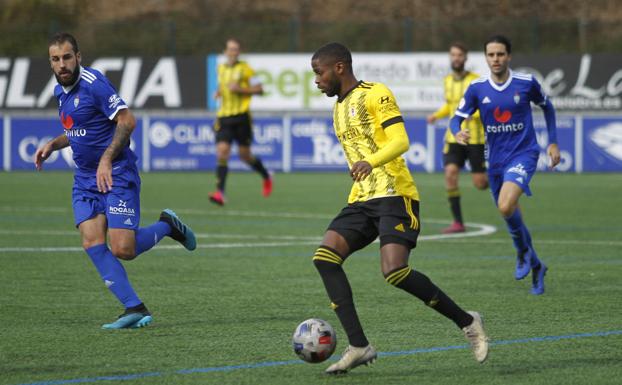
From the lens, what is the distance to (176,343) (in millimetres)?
7645

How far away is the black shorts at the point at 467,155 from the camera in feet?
50.1

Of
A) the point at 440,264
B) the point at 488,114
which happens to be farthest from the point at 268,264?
the point at 488,114

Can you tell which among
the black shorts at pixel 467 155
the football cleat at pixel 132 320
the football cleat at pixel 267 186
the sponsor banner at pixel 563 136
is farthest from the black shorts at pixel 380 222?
the sponsor banner at pixel 563 136

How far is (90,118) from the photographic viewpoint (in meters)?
8.52

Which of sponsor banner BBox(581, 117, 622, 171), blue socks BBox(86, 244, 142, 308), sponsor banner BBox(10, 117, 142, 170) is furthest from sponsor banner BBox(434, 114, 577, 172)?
blue socks BBox(86, 244, 142, 308)

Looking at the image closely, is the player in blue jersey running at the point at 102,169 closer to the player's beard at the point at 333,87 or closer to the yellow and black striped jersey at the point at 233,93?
the player's beard at the point at 333,87

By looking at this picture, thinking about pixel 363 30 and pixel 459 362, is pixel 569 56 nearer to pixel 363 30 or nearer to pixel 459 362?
pixel 363 30

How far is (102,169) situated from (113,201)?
11.4 inches

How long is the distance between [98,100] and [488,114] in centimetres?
375

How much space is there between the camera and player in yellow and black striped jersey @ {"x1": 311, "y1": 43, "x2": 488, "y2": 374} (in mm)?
6770

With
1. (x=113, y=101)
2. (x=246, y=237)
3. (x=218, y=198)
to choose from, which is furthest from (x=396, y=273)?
(x=218, y=198)

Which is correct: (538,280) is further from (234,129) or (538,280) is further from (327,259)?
(234,129)

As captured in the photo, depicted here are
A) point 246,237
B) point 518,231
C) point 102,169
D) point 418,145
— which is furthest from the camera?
point 418,145

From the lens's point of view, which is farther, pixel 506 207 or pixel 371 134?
pixel 506 207
